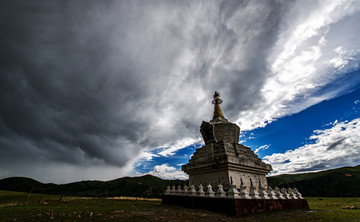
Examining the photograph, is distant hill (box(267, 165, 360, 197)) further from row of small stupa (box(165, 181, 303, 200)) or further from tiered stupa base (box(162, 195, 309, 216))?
row of small stupa (box(165, 181, 303, 200))

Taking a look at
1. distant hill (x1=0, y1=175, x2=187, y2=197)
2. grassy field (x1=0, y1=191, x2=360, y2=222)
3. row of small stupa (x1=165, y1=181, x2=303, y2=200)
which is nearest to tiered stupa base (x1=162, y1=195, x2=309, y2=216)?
row of small stupa (x1=165, y1=181, x2=303, y2=200)

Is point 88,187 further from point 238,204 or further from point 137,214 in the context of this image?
point 238,204

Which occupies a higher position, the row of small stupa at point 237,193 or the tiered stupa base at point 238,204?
the row of small stupa at point 237,193

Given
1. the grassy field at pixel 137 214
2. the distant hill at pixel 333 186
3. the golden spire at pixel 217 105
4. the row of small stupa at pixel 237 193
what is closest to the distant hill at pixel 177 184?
the distant hill at pixel 333 186

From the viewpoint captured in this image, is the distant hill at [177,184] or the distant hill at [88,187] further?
the distant hill at [88,187]

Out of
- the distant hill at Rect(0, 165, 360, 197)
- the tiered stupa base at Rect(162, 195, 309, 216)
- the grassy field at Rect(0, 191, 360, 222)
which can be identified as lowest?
the grassy field at Rect(0, 191, 360, 222)

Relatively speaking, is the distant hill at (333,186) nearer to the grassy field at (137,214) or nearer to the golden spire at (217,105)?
the golden spire at (217,105)

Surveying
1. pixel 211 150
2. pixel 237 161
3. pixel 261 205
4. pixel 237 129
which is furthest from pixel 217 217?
pixel 237 129

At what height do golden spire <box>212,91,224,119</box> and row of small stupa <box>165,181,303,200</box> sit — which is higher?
golden spire <box>212,91,224,119</box>

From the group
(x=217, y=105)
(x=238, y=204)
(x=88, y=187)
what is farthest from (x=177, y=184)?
(x=238, y=204)

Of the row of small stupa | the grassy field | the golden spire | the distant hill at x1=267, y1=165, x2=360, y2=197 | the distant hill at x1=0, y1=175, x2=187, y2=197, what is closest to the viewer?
the grassy field

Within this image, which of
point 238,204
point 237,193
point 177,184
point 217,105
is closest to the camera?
point 238,204

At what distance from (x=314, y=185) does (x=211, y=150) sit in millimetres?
115876

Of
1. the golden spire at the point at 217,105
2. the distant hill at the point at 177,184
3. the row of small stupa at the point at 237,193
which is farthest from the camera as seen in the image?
the distant hill at the point at 177,184
